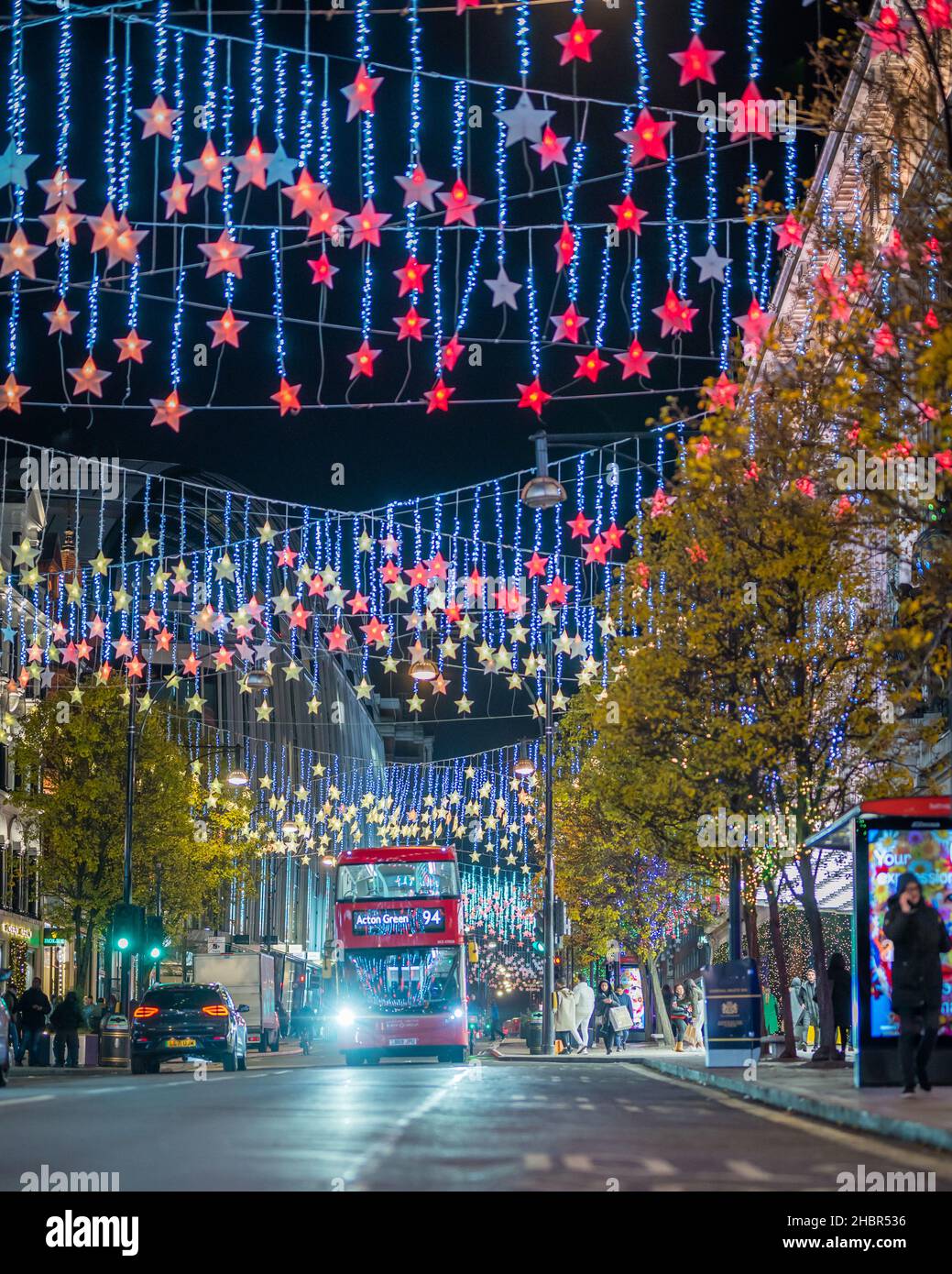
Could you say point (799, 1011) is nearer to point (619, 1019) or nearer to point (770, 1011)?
point (770, 1011)

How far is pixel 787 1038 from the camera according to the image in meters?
32.2

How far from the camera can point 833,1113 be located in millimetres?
17641

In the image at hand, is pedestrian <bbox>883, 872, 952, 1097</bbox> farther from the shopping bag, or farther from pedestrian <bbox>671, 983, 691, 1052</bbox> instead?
pedestrian <bbox>671, 983, 691, 1052</bbox>

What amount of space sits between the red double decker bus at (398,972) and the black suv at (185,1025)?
5.36m

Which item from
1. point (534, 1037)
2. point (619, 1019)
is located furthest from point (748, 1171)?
point (534, 1037)

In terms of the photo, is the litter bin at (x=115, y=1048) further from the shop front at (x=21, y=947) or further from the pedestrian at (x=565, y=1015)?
the shop front at (x=21, y=947)

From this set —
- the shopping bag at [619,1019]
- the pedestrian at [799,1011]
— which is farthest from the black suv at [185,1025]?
the shopping bag at [619,1019]

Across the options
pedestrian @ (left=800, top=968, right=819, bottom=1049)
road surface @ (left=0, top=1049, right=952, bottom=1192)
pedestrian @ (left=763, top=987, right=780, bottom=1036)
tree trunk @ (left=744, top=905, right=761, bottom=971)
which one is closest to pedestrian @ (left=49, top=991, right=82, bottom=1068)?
tree trunk @ (left=744, top=905, right=761, bottom=971)

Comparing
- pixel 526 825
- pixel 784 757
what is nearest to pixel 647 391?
pixel 784 757

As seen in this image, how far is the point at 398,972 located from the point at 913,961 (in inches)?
956

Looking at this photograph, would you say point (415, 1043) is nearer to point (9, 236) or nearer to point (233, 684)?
point (9, 236)

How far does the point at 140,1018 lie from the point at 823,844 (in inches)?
679

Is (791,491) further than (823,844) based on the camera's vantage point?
Yes

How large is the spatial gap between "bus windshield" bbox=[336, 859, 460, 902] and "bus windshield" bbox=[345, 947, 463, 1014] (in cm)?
131
